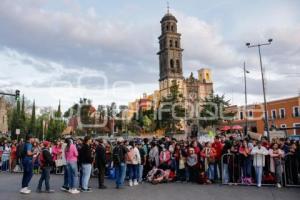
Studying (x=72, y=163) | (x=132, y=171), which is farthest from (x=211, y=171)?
(x=72, y=163)

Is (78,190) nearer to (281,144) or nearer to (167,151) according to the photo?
(167,151)

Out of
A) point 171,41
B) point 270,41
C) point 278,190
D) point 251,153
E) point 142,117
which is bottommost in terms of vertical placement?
point 278,190

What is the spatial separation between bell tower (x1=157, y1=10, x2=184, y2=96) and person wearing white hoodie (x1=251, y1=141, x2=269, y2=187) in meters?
67.4

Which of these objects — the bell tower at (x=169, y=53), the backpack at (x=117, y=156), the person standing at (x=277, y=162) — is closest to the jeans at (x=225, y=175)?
the person standing at (x=277, y=162)

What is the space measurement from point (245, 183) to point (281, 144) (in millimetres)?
2210

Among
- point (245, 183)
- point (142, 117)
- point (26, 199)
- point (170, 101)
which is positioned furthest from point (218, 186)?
point (142, 117)

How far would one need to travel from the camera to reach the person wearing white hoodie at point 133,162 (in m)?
13.4

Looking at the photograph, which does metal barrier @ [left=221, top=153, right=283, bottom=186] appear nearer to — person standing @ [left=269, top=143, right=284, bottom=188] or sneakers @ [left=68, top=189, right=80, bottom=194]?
person standing @ [left=269, top=143, right=284, bottom=188]

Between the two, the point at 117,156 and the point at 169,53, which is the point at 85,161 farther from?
the point at 169,53

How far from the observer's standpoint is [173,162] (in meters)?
14.9

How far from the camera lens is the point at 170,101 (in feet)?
175

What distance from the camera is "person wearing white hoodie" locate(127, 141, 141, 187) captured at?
13.4m

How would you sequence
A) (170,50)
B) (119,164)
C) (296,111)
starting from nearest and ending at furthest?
A: (119,164) < (296,111) < (170,50)

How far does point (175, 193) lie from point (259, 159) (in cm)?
382
